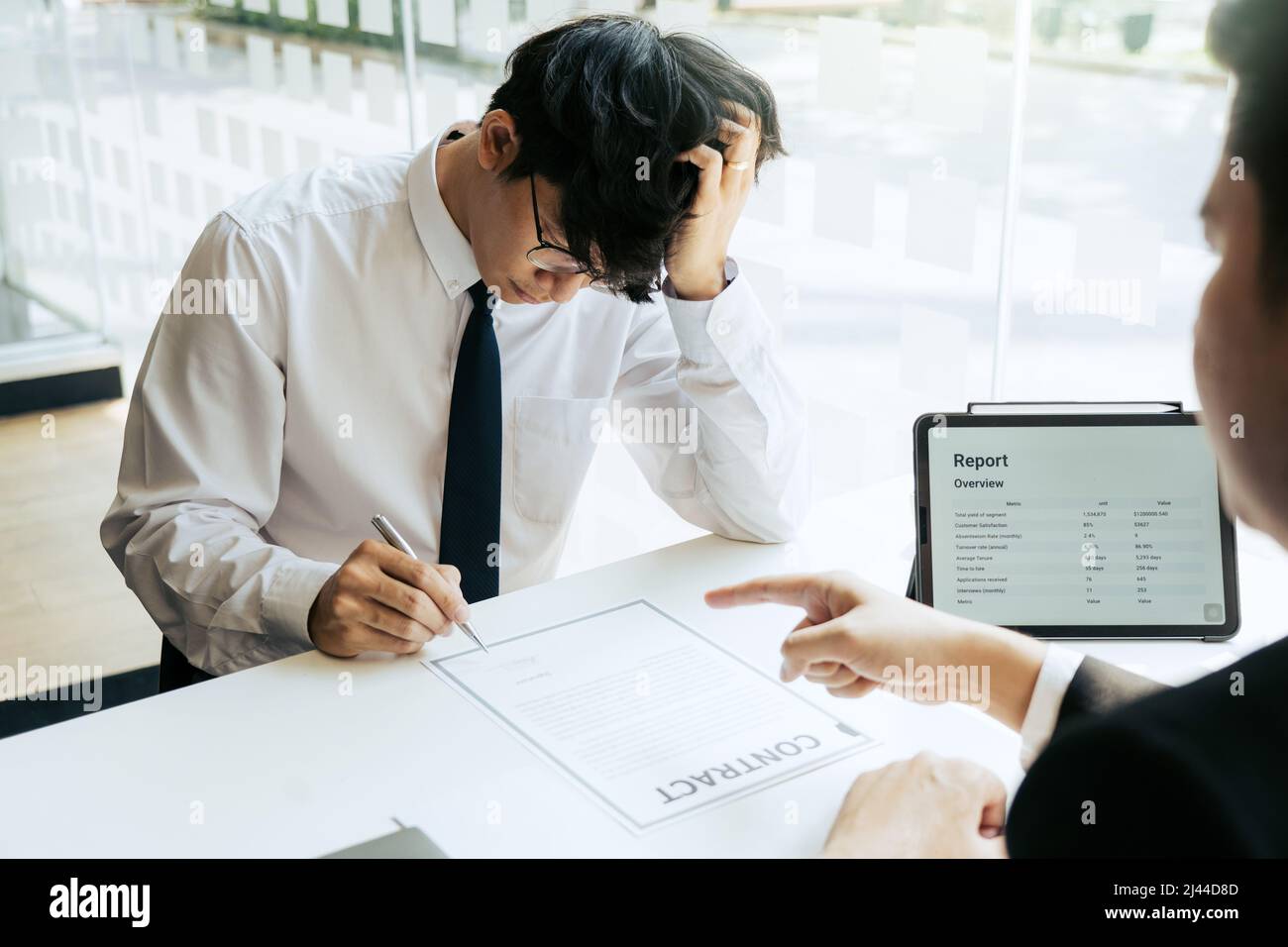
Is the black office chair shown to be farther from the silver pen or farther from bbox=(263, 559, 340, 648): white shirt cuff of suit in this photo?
the silver pen

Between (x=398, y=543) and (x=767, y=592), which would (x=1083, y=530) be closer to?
(x=767, y=592)

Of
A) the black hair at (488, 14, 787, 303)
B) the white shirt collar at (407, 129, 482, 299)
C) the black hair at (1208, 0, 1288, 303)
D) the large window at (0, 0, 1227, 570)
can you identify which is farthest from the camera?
the large window at (0, 0, 1227, 570)

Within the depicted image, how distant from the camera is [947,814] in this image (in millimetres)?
998

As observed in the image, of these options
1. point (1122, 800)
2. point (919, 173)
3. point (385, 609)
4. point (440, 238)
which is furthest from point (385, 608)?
point (919, 173)

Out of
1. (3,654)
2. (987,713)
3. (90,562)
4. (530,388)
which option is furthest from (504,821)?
(90,562)

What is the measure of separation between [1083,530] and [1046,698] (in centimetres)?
34

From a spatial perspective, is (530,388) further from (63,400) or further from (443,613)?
(63,400)

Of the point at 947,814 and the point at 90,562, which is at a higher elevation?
the point at 947,814

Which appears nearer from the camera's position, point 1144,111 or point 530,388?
point 530,388

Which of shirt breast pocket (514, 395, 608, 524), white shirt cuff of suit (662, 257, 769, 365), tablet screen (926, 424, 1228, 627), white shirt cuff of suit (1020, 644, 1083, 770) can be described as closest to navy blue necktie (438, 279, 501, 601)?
shirt breast pocket (514, 395, 608, 524)

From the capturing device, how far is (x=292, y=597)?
130 cm

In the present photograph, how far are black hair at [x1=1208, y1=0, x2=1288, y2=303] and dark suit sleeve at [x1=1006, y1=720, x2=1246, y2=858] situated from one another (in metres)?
0.20

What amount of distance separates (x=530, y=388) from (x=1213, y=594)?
871 millimetres

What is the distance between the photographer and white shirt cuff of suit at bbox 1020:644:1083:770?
1.06 metres
